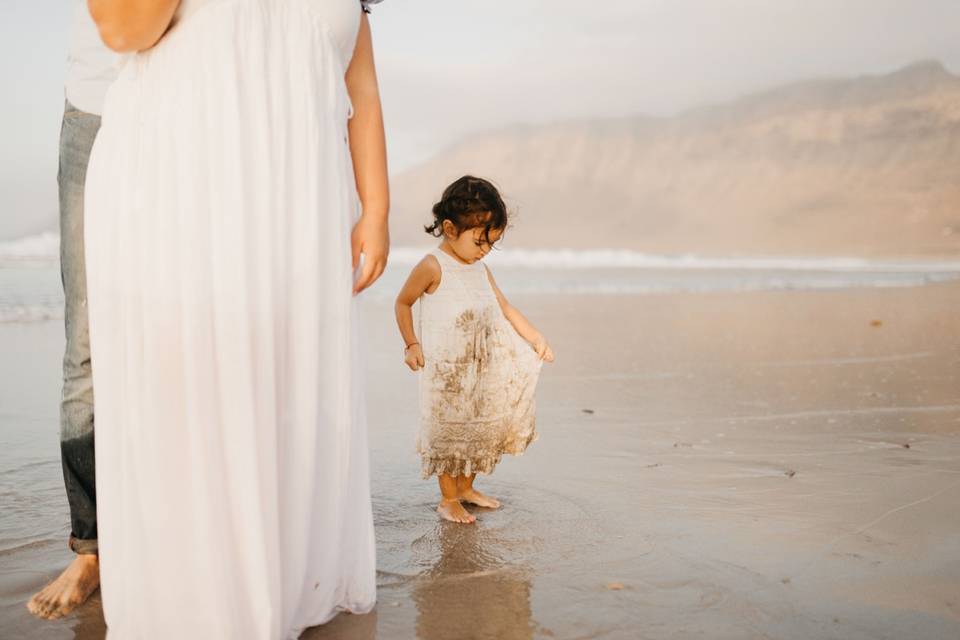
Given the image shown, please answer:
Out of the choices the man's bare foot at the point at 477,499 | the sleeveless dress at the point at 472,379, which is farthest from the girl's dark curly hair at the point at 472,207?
the man's bare foot at the point at 477,499

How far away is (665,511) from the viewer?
118 inches

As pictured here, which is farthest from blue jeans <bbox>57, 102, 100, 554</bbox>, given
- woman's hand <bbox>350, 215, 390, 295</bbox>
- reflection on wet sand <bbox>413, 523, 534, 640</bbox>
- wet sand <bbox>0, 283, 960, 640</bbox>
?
reflection on wet sand <bbox>413, 523, 534, 640</bbox>

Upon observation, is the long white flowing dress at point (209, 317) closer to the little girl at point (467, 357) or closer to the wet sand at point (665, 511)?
the wet sand at point (665, 511)

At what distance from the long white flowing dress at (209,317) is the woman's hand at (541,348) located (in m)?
1.66

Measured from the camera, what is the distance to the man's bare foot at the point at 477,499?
3.17 m

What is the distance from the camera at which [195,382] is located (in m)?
1.68

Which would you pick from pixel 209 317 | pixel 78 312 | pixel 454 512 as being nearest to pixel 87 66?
pixel 78 312

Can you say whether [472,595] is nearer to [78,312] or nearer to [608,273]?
[78,312]

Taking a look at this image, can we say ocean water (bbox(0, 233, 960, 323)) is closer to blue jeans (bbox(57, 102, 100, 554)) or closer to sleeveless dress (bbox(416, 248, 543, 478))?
sleeveless dress (bbox(416, 248, 543, 478))

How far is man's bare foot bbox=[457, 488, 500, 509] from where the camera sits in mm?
3170

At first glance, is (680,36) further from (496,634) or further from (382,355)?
(496,634)

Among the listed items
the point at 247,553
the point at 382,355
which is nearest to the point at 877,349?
the point at 382,355

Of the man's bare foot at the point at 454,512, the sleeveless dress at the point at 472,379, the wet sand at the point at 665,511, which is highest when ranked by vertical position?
the sleeveless dress at the point at 472,379

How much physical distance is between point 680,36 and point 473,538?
50.6 metres
